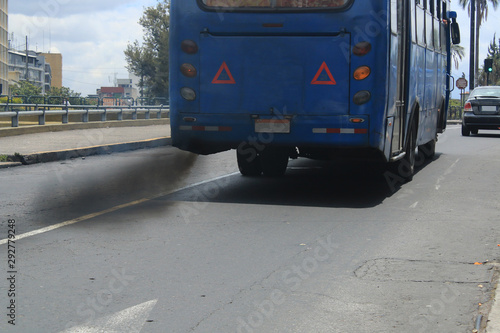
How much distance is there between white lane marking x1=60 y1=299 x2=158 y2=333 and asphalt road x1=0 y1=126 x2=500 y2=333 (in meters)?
0.01

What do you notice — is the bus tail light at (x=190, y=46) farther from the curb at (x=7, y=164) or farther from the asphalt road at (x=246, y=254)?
the curb at (x=7, y=164)

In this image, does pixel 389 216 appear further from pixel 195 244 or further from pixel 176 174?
pixel 176 174

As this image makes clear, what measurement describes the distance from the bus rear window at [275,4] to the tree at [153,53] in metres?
72.9

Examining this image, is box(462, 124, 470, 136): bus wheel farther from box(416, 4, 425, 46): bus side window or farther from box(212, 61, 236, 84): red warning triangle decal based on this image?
box(212, 61, 236, 84): red warning triangle decal

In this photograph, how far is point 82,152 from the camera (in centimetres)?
1727

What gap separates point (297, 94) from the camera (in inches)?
389

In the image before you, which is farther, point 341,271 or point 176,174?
point 176,174

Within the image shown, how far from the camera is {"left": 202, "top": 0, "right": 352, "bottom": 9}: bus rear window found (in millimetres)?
9633

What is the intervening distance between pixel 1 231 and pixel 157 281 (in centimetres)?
259

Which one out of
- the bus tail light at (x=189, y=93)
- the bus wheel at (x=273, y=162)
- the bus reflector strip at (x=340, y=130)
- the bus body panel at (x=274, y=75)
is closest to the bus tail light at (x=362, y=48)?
the bus body panel at (x=274, y=75)

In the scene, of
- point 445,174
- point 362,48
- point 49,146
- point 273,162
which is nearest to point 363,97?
point 362,48

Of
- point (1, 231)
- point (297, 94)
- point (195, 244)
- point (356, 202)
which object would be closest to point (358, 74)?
point (297, 94)

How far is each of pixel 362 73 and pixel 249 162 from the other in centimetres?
353

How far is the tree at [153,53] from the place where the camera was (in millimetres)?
82562
